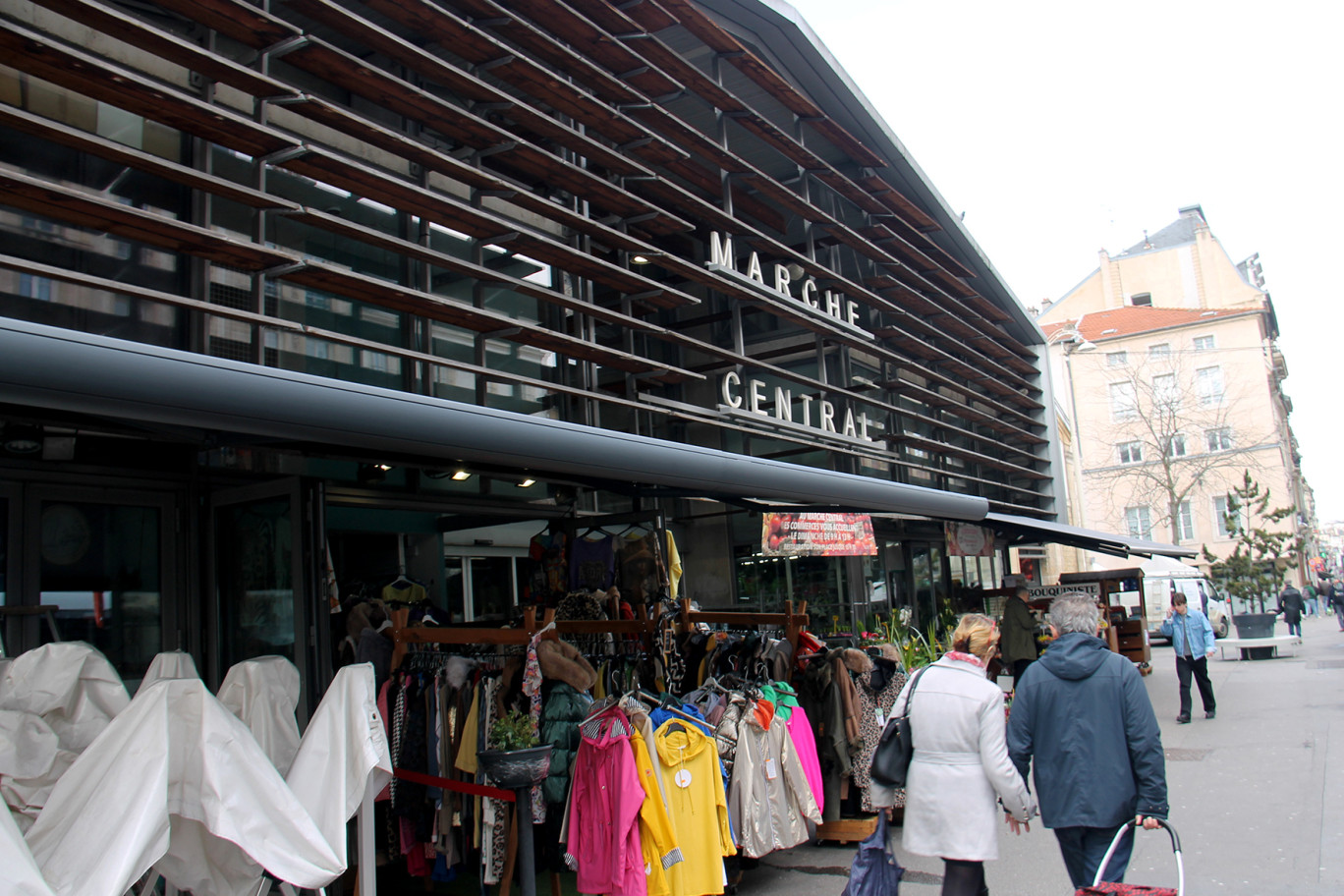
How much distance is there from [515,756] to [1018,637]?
9.48 m

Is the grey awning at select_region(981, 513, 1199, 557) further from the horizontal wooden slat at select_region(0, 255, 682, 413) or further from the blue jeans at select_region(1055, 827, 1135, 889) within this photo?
the horizontal wooden slat at select_region(0, 255, 682, 413)

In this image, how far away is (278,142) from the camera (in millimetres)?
5879

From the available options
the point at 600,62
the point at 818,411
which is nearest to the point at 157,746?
the point at 600,62

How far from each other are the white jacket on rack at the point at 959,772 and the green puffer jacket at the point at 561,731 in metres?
1.92

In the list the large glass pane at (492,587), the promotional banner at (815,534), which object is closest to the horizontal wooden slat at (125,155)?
Answer: the large glass pane at (492,587)

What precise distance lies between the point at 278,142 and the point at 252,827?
3.93 meters

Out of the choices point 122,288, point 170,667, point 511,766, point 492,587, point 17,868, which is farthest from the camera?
point 492,587

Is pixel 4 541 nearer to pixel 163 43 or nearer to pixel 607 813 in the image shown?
pixel 163 43

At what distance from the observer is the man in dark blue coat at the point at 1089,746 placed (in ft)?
14.9

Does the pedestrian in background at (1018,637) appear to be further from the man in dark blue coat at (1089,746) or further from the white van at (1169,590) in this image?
the white van at (1169,590)

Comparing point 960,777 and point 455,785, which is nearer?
point 960,777

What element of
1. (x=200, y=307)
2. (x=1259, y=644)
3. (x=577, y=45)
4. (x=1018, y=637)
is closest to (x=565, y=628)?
(x=200, y=307)

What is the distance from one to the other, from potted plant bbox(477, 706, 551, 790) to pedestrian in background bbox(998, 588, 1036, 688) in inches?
356

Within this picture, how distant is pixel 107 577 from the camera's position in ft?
19.5
